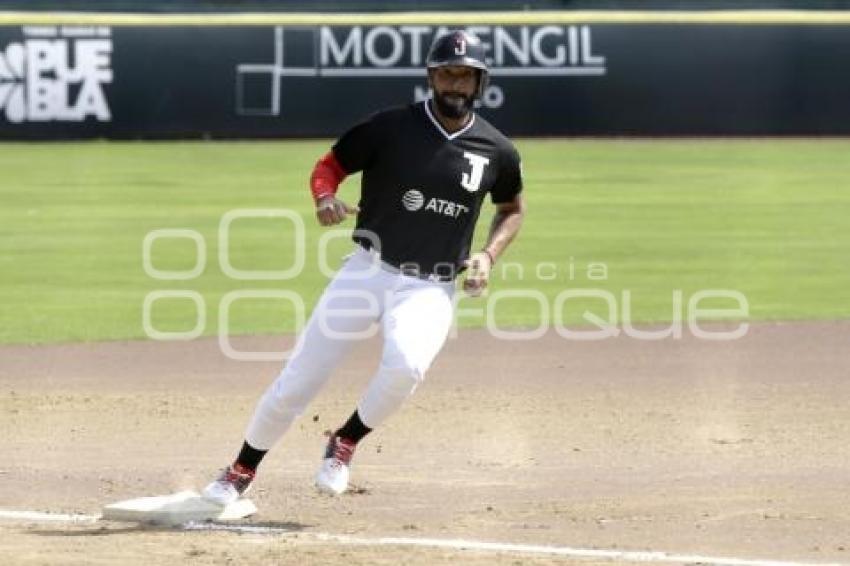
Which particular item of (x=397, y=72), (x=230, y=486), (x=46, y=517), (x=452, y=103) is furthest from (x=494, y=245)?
(x=397, y=72)

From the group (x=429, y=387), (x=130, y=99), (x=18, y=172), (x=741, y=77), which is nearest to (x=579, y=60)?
(x=741, y=77)

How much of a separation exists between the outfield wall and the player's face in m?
19.5

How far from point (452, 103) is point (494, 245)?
628 millimetres

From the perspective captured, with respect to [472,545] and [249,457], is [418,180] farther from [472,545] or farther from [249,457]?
[472,545]

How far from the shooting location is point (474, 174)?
7.27 metres

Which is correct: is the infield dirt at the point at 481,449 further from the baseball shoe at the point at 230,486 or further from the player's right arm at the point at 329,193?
the player's right arm at the point at 329,193

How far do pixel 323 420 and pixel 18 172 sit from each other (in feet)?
46.3

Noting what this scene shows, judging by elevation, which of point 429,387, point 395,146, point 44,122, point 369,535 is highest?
→ point 395,146

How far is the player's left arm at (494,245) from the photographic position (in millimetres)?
7211

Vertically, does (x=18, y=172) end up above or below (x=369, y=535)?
below

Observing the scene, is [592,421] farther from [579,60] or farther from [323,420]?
[579,60]

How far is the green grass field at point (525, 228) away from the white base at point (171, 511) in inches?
206

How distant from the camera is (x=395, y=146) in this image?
284 inches

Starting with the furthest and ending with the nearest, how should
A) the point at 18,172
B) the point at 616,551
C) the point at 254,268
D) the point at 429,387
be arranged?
the point at 18,172, the point at 254,268, the point at 429,387, the point at 616,551
